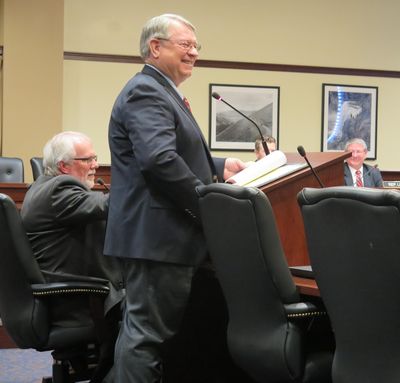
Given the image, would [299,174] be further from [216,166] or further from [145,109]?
[145,109]

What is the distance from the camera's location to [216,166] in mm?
2715

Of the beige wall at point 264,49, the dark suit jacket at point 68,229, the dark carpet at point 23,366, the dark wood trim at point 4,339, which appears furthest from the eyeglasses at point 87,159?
the beige wall at point 264,49

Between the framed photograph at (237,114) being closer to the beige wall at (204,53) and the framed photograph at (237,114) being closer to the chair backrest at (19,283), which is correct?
the beige wall at (204,53)

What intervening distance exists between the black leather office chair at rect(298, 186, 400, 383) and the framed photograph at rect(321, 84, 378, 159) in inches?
290

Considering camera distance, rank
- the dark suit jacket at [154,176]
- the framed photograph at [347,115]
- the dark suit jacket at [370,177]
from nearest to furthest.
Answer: the dark suit jacket at [154,176] < the dark suit jacket at [370,177] < the framed photograph at [347,115]

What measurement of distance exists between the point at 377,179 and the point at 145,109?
14.6 feet

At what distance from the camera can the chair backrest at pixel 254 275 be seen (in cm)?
205

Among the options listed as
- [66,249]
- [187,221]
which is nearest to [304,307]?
[187,221]

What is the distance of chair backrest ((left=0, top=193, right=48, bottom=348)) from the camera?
269 centimetres

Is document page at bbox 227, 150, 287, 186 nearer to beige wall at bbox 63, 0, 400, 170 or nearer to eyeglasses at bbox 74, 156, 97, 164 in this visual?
eyeglasses at bbox 74, 156, 97, 164

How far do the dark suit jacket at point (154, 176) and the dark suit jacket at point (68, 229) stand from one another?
1.30 feet

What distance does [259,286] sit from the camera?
2.12 meters

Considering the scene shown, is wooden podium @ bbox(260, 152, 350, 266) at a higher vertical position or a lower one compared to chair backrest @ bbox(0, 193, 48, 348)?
higher

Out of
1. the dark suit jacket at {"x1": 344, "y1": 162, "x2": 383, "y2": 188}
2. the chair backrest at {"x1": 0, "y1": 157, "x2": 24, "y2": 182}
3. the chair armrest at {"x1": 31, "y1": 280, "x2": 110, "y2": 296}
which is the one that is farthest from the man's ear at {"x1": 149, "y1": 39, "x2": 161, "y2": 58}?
the chair backrest at {"x1": 0, "y1": 157, "x2": 24, "y2": 182}
